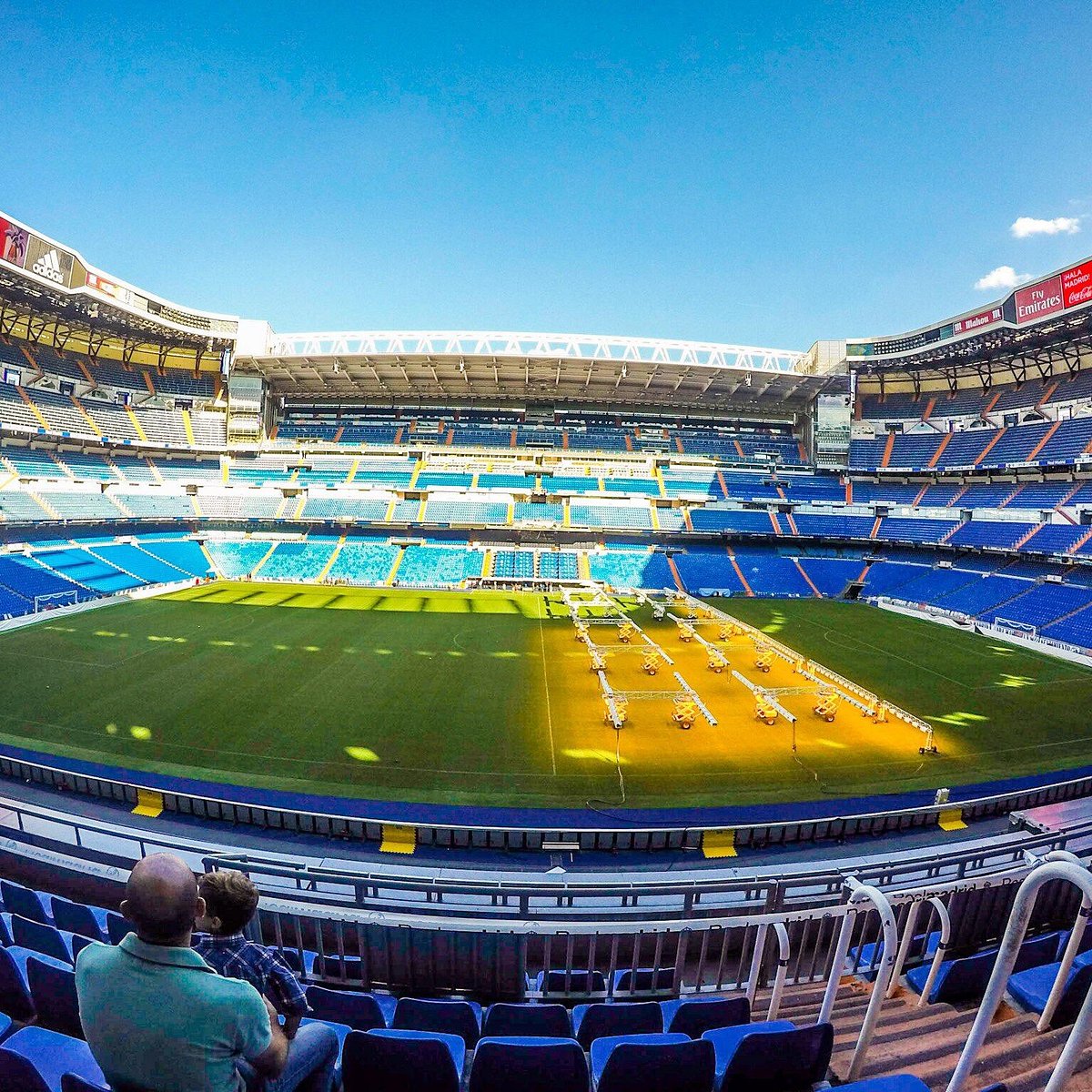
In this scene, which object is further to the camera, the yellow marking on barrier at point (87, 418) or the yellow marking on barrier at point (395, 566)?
the yellow marking on barrier at point (87, 418)

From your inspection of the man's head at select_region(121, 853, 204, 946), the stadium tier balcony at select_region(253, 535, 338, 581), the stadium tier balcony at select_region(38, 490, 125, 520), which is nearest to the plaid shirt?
the man's head at select_region(121, 853, 204, 946)

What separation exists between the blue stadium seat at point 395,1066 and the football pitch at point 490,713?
8.53 metres

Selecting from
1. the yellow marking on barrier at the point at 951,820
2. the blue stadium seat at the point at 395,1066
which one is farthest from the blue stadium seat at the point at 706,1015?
the yellow marking on barrier at the point at 951,820

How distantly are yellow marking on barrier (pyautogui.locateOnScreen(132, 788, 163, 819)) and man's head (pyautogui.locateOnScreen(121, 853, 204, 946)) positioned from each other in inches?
419

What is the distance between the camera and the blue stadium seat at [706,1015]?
3253mm

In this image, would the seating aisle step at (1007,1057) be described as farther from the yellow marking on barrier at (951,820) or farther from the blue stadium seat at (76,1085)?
the yellow marking on barrier at (951,820)

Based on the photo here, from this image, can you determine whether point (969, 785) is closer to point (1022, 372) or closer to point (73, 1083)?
point (73, 1083)

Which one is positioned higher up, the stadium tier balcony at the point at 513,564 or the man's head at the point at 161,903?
the man's head at the point at 161,903

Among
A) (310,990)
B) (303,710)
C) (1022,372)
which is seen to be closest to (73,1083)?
(310,990)

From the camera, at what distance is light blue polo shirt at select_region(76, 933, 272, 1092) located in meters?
1.49

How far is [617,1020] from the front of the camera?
3.18m

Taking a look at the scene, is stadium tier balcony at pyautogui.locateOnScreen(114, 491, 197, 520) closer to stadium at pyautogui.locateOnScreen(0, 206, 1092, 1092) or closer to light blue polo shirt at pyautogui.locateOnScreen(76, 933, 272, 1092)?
stadium at pyautogui.locateOnScreen(0, 206, 1092, 1092)

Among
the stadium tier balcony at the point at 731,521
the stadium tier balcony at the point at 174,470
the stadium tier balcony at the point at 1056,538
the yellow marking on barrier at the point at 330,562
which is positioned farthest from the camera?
the stadium tier balcony at the point at 731,521

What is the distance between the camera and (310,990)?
10.7ft
